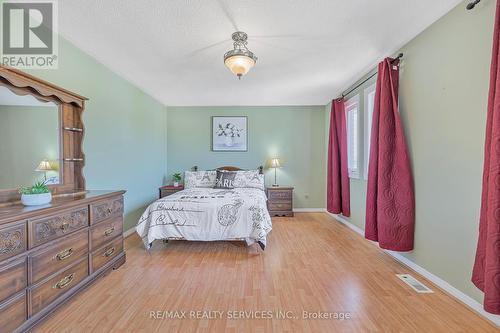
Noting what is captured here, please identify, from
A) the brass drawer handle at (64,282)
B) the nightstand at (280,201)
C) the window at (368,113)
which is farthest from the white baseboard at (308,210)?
the brass drawer handle at (64,282)

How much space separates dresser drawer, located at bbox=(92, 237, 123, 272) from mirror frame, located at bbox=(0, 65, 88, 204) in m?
0.67

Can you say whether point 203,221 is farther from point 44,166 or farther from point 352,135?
point 352,135

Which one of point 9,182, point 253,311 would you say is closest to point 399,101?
point 253,311

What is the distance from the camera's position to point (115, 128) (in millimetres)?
3172

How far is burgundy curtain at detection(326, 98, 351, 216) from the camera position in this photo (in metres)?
4.07

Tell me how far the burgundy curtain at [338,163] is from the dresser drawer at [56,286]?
12.4 ft

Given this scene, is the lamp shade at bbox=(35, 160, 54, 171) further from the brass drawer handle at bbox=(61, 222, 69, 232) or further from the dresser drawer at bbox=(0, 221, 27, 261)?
the dresser drawer at bbox=(0, 221, 27, 261)

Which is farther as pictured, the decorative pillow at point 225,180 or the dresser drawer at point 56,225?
the decorative pillow at point 225,180

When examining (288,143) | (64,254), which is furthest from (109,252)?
(288,143)

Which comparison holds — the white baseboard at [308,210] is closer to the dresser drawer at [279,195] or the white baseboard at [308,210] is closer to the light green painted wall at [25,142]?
the dresser drawer at [279,195]

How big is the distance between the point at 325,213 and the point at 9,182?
194 inches

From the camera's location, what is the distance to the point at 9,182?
5.76 feet

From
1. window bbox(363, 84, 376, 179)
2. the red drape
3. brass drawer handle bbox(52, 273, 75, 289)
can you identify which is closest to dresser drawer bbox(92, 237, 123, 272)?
brass drawer handle bbox(52, 273, 75, 289)

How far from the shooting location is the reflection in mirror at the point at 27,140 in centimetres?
173
